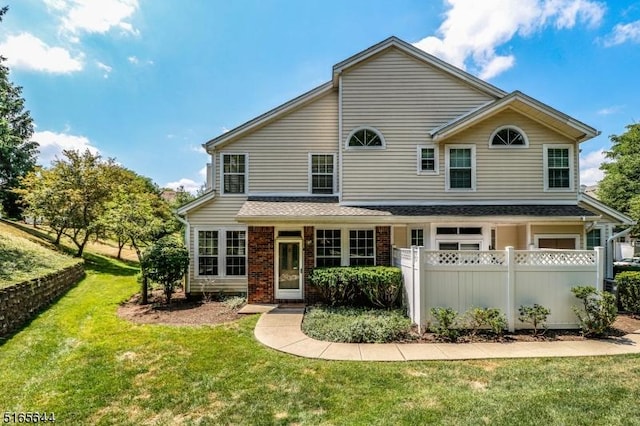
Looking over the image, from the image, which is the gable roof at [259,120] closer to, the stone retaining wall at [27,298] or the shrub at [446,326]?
the stone retaining wall at [27,298]

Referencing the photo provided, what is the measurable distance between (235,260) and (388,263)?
579cm

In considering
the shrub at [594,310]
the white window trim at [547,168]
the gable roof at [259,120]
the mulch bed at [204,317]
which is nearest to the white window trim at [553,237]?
the white window trim at [547,168]

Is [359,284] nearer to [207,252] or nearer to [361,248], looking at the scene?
[361,248]

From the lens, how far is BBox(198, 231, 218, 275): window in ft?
40.3

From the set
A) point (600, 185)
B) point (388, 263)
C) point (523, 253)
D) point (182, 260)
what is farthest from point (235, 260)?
point (600, 185)

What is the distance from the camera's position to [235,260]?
12.4m

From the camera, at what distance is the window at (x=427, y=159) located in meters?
11.7

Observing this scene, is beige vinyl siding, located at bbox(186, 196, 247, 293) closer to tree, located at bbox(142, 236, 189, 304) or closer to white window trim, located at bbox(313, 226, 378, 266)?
tree, located at bbox(142, 236, 189, 304)

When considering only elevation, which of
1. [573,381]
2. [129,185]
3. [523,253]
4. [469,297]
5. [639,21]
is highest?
[639,21]

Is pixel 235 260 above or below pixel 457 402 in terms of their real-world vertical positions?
above

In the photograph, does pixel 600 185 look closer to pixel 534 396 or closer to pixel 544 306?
pixel 544 306

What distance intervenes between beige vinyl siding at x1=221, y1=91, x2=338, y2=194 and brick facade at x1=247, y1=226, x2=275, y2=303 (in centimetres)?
235

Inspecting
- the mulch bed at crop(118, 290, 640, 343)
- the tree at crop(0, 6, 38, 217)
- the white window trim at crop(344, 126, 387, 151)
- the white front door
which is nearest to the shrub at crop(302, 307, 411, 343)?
the mulch bed at crop(118, 290, 640, 343)

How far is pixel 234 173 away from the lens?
12.4 m
